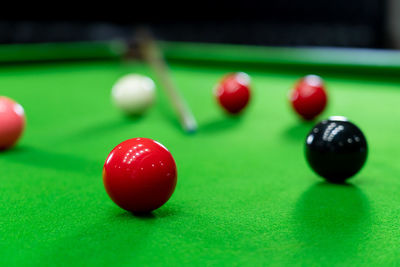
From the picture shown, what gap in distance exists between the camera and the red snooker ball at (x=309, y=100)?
3201 mm

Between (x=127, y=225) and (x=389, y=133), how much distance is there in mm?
1905

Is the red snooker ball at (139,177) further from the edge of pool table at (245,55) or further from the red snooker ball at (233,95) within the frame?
the edge of pool table at (245,55)

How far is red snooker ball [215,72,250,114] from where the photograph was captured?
3.47 m

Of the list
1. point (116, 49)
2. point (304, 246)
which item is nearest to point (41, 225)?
point (304, 246)

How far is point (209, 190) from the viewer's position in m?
1.94

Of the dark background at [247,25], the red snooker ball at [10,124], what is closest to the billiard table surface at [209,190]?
the red snooker ball at [10,124]

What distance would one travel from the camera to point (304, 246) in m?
1.40

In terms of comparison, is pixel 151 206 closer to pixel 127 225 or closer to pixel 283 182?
pixel 127 225

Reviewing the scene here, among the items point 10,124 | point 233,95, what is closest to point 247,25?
point 233,95

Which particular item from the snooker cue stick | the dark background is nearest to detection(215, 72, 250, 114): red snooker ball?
the snooker cue stick

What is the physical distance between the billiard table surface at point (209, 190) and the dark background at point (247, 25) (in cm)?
446

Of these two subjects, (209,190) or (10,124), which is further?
(10,124)

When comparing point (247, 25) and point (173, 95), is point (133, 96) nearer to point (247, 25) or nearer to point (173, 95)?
point (173, 95)

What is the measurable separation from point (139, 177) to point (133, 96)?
1.86 metres
